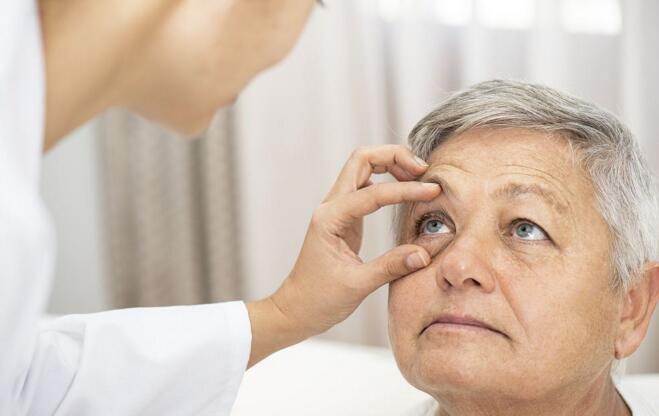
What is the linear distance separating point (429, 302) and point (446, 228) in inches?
7.0

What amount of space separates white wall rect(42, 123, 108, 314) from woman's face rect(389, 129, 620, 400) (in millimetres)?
2689

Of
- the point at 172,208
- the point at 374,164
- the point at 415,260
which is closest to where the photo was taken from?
the point at 415,260

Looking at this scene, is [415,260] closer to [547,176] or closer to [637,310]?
[547,176]

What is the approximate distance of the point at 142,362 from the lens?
1592mm

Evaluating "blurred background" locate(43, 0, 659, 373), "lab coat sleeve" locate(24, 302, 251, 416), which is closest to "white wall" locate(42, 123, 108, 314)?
"blurred background" locate(43, 0, 659, 373)

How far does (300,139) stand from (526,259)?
6.18ft

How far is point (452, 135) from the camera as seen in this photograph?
5.46 feet

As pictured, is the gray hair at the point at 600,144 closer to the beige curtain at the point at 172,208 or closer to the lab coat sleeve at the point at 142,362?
the lab coat sleeve at the point at 142,362

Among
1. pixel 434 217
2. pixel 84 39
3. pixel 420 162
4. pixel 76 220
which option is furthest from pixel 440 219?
pixel 76 220

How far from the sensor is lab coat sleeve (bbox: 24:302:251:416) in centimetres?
155

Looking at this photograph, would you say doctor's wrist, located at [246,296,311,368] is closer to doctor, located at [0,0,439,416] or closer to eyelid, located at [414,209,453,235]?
doctor, located at [0,0,439,416]

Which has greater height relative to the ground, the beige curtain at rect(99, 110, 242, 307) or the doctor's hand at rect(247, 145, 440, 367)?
the doctor's hand at rect(247, 145, 440, 367)

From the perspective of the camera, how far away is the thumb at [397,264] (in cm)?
153

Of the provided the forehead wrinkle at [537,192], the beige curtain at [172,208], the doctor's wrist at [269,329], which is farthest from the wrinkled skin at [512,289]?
the beige curtain at [172,208]
